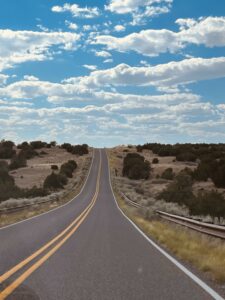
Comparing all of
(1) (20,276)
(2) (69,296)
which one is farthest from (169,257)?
(2) (69,296)

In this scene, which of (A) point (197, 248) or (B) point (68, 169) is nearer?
(A) point (197, 248)

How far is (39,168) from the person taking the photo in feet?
371

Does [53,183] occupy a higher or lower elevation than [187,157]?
lower

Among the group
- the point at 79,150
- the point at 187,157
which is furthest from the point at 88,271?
the point at 79,150

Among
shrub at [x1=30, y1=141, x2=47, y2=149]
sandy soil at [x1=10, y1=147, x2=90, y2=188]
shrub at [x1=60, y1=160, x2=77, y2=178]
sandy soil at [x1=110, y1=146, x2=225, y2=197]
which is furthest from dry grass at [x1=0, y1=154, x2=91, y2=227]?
shrub at [x1=30, y1=141, x2=47, y2=149]

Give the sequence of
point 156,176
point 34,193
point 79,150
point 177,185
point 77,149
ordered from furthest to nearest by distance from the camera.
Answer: point 77,149 → point 79,150 → point 156,176 → point 34,193 → point 177,185

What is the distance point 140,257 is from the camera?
12172 millimetres

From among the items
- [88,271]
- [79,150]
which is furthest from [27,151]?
[88,271]

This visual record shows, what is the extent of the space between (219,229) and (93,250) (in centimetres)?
346

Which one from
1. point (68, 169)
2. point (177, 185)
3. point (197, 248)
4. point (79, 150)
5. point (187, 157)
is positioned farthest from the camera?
point (79, 150)

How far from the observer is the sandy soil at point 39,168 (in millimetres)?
92137

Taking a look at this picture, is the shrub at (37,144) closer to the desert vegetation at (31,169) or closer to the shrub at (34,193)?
the desert vegetation at (31,169)

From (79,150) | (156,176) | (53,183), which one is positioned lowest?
(53,183)

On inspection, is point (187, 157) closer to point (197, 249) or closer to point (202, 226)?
point (202, 226)
